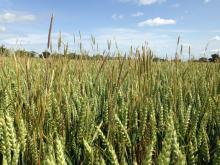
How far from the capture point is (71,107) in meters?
1.15

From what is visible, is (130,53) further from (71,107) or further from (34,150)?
(34,150)

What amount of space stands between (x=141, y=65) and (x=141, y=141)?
13.2 inches

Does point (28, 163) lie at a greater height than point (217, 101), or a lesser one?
lesser

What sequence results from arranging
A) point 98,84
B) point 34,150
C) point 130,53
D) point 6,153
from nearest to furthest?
1. point 6,153
2. point 34,150
3. point 130,53
4. point 98,84

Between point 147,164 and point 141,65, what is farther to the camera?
point 141,65

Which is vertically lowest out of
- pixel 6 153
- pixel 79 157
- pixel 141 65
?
pixel 79 157

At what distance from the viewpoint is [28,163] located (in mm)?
799

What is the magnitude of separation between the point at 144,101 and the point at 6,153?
580 millimetres

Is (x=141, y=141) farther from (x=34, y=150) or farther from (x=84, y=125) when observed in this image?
(x=34, y=150)

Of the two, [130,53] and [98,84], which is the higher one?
[130,53]

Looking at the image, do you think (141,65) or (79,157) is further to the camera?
(141,65)

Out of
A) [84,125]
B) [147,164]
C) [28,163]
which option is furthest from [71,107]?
[147,164]

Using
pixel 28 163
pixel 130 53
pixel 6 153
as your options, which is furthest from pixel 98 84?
pixel 6 153

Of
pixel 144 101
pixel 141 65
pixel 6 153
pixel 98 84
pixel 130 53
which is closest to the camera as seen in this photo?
pixel 6 153
